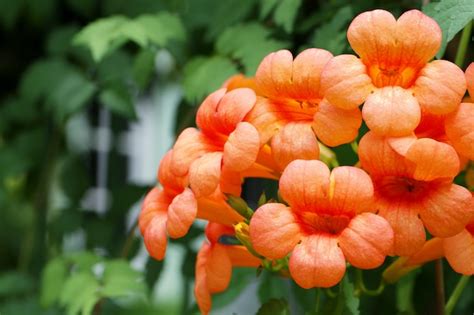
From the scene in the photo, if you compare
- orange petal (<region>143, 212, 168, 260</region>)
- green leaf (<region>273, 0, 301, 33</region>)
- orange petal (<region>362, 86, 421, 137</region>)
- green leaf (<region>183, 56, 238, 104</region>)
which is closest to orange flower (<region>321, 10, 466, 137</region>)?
orange petal (<region>362, 86, 421, 137</region>)

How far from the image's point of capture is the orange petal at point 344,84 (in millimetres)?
1238

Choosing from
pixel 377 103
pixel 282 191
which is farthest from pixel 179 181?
pixel 377 103

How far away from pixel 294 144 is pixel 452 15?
12.9 inches

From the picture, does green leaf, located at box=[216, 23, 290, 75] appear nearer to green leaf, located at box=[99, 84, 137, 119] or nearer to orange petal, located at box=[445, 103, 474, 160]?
green leaf, located at box=[99, 84, 137, 119]

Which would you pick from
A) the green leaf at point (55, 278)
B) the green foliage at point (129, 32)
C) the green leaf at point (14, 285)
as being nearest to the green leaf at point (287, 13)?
the green foliage at point (129, 32)

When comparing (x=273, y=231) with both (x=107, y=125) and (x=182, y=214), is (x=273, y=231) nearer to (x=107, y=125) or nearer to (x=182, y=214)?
(x=182, y=214)

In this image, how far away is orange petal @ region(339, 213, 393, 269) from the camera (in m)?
1.19

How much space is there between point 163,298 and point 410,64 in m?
3.46

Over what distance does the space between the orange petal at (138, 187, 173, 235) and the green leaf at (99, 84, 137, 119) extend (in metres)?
0.79

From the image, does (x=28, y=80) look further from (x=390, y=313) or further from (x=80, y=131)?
(x=390, y=313)

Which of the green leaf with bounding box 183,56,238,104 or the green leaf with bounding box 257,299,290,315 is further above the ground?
the green leaf with bounding box 183,56,238,104

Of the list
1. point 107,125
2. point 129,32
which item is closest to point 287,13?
point 129,32

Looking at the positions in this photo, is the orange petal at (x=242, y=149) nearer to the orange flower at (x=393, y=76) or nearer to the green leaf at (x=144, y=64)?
the orange flower at (x=393, y=76)

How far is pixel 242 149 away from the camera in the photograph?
1277mm
